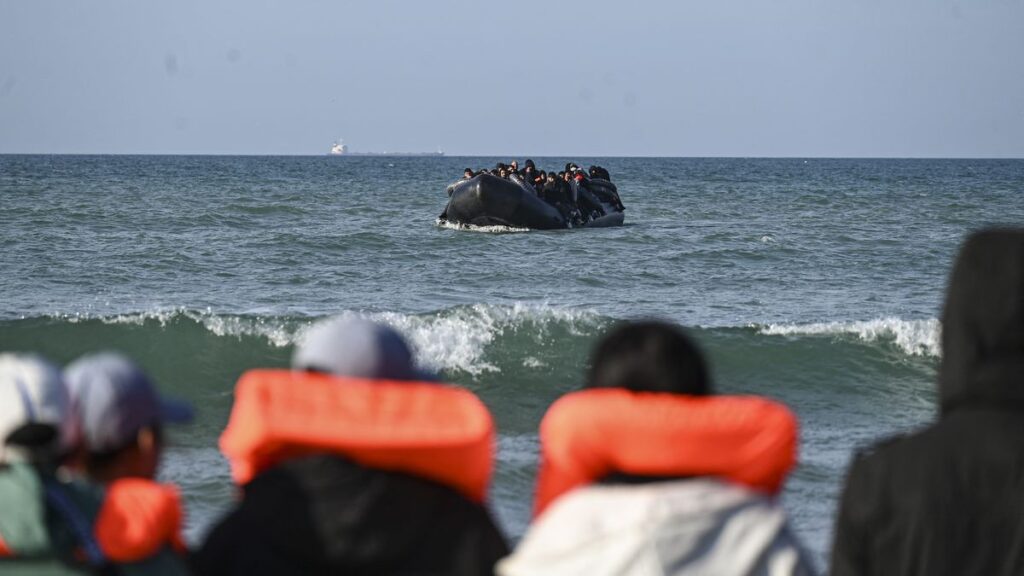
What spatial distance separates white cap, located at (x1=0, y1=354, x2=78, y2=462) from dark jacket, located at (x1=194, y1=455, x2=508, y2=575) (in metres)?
0.36

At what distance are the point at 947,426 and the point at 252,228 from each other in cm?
2744

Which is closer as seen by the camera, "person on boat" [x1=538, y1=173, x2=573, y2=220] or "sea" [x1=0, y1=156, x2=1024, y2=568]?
"sea" [x1=0, y1=156, x2=1024, y2=568]

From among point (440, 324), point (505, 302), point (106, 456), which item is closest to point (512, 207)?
point (505, 302)

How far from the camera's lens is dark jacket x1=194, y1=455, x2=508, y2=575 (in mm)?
2809

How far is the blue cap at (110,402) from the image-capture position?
2.76 m

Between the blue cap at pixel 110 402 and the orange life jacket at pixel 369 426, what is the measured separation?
0.61ft

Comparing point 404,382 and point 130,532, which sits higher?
point 404,382

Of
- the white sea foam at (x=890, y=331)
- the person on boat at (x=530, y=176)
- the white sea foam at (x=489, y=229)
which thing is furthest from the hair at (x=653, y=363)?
the person on boat at (x=530, y=176)

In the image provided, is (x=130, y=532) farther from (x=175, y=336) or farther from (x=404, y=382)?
(x=175, y=336)

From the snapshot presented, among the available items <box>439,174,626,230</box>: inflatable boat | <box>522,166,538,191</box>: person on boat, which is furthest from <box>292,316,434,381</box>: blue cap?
<box>522,166,538,191</box>: person on boat

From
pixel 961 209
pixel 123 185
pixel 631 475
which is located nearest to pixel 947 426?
pixel 631 475

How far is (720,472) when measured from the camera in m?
2.79

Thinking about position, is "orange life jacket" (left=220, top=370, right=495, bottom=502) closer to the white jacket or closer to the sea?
the white jacket

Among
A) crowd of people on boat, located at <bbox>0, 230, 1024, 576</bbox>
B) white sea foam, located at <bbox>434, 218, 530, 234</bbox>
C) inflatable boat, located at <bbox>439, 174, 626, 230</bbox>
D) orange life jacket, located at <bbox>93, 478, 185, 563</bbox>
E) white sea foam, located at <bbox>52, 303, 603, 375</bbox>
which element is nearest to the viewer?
orange life jacket, located at <bbox>93, 478, 185, 563</bbox>
